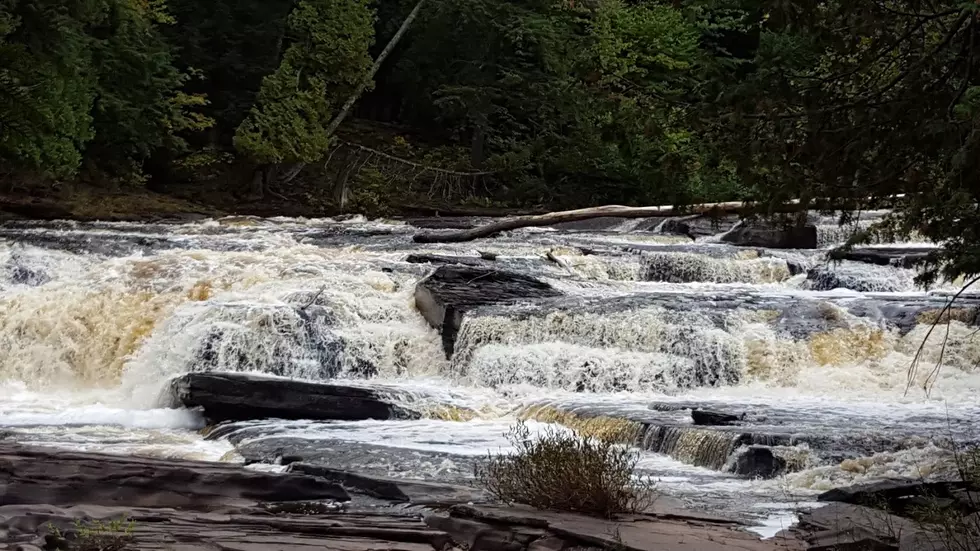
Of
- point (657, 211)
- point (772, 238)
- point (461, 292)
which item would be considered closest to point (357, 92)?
point (772, 238)

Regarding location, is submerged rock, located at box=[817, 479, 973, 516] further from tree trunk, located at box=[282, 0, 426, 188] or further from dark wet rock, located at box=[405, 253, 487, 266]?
tree trunk, located at box=[282, 0, 426, 188]

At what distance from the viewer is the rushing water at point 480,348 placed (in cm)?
1088

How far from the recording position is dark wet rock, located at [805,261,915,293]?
59.7 ft

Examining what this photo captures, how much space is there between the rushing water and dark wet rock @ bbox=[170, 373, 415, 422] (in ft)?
0.94

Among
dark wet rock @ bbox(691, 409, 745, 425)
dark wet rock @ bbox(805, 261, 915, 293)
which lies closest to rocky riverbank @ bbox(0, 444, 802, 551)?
dark wet rock @ bbox(691, 409, 745, 425)

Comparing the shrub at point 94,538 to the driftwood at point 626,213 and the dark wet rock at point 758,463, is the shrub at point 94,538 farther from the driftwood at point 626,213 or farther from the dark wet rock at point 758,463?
the dark wet rock at point 758,463

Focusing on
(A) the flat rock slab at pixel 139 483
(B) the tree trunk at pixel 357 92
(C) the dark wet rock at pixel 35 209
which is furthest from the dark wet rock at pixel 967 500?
(B) the tree trunk at pixel 357 92

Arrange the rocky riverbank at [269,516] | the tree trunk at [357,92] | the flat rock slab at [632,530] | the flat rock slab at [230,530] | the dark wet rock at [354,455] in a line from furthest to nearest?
the tree trunk at [357,92]
the dark wet rock at [354,455]
the flat rock slab at [632,530]
the rocky riverbank at [269,516]
the flat rock slab at [230,530]

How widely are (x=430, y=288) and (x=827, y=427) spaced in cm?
702

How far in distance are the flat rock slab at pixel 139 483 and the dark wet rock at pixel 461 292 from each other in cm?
810

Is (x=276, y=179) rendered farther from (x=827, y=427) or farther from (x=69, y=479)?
(x=69, y=479)

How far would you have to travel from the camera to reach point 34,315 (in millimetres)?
16422

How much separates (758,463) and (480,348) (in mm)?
6107

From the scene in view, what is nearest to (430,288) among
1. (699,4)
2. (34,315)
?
(34,315)
